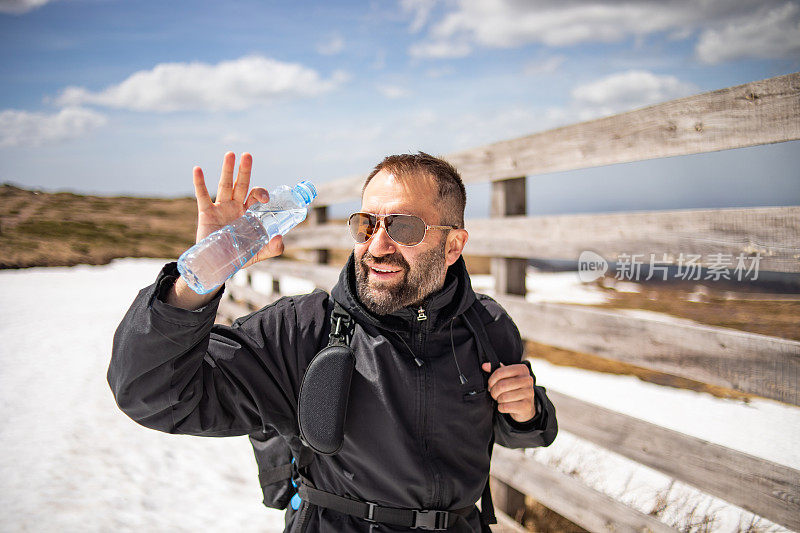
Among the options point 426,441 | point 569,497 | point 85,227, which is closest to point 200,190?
point 426,441

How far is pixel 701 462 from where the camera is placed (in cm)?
192

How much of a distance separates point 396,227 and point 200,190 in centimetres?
73

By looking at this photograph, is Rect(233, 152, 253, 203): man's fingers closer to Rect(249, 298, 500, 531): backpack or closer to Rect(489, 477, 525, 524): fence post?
Rect(249, 298, 500, 531): backpack

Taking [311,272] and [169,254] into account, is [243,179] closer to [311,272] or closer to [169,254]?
[311,272]

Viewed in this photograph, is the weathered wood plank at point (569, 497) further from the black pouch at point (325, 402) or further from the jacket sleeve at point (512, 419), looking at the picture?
the black pouch at point (325, 402)

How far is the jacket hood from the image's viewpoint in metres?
1.74

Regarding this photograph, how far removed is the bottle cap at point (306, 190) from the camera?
1.74 metres

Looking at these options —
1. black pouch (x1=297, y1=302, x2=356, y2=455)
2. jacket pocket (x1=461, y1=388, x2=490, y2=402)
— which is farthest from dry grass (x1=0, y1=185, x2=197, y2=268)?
jacket pocket (x1=461, y1=388, x2=490, y2=402)

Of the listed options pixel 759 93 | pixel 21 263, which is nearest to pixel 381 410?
pixel 759 93

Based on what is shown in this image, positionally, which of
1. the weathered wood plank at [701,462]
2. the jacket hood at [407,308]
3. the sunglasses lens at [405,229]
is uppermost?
the sunglasses lens at [405,229]

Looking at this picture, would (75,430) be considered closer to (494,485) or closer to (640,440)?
(494,485)

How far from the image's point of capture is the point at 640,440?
2.16 metres

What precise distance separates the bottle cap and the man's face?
9.8 inches

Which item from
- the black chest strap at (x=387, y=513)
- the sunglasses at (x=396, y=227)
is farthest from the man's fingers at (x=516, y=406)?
the sunglasses at (x=396, y=227)
